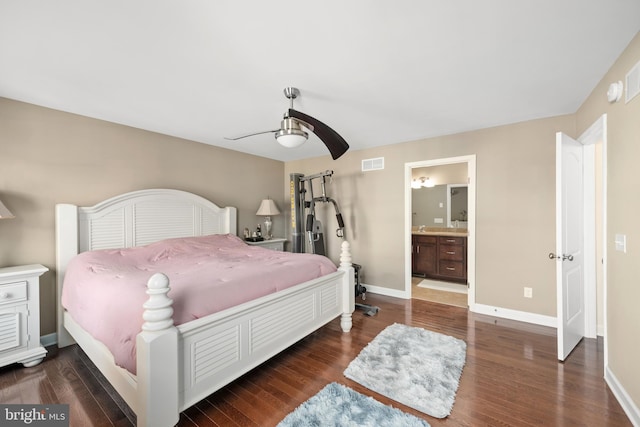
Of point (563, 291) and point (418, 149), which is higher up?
point (418, 149)

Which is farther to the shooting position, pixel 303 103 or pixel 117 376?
pixel 303 103

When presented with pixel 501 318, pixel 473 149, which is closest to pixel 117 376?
pixel 501 318

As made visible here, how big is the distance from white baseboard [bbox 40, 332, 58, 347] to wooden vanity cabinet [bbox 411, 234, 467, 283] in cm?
520

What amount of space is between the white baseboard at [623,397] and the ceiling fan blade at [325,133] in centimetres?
248

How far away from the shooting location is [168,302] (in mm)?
1443

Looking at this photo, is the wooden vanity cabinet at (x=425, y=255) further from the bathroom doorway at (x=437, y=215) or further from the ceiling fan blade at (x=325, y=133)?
the ceiling fan blade at (x=325, y=133)

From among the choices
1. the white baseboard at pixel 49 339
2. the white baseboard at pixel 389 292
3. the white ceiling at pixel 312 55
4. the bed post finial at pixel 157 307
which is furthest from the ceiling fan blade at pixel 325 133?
the white baseboard at pixel 49 339

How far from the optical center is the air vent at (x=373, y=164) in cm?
433

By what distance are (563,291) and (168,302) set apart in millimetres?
2999

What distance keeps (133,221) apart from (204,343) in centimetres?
228

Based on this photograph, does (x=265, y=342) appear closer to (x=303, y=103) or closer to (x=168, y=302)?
(x=168, y=302)

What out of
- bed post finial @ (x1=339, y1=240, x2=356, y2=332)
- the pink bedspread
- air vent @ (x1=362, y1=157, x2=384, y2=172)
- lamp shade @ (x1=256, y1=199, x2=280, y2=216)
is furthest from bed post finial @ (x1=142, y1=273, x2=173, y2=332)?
air vent @ (x1=362, y1=157, x2=384, y2=172)

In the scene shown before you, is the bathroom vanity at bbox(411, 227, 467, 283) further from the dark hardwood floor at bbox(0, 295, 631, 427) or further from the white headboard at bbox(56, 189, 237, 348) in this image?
the white headboard at bbox(56, 189, 237, 348)

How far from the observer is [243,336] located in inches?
74.6
